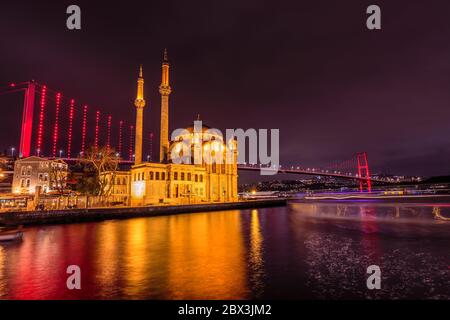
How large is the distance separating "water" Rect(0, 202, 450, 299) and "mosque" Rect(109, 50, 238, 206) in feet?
105

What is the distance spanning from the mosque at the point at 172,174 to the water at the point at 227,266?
3194cm

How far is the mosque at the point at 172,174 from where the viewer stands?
55031 millimetres

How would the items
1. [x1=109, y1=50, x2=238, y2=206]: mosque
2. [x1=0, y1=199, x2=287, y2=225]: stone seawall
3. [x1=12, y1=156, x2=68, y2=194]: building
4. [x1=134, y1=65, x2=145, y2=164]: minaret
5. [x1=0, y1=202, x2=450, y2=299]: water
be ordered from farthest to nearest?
[x1=134, y1=65, x2=145, y2=164]: minaret
[x1=12, y1=156, x2=68, y2=194]: building
[x1=109, y1=50, x2=238, y2=206]: mosque
[x1=0, y1=199, x2=287, y2=225]: stone seawall
[x1=0, y1=202, x2=450, y2=299]: water

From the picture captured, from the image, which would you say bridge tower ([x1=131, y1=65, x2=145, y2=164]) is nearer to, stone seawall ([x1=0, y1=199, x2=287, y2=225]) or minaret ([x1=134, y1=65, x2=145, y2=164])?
minaret ([x1=134, y1=65, x2=145, y2=164])

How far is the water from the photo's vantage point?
1044 centimetres

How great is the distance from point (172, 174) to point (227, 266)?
147 ft

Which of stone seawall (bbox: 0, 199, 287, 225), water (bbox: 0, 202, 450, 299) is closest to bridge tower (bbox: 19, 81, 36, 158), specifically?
stone seawall (bbox: 0, 199, 287, 225)

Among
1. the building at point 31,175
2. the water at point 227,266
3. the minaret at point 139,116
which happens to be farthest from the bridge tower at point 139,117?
the water at point 227,266

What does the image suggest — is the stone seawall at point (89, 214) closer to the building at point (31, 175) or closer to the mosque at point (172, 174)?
the mosque at point (172, 174)

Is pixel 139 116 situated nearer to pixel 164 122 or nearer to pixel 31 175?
pixel 164 122

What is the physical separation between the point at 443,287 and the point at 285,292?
223 inches

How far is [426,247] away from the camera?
18141 mm
